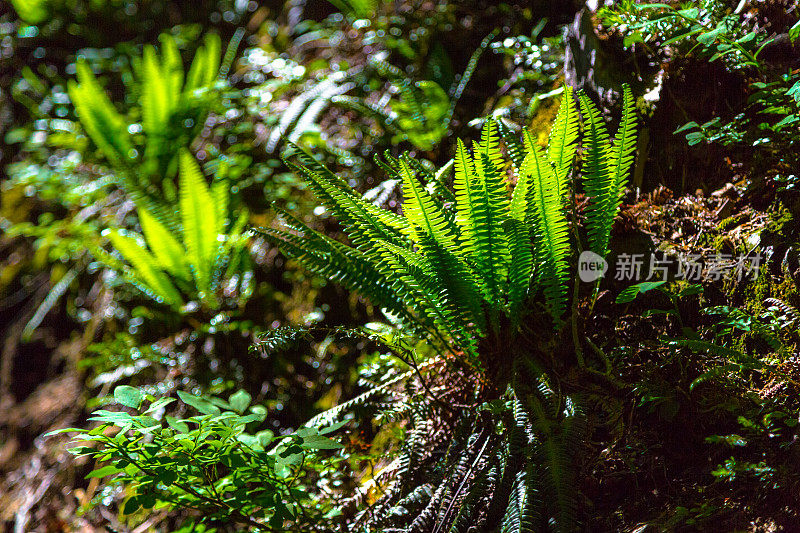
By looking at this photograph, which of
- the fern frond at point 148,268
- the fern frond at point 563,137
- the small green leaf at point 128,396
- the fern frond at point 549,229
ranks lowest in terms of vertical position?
the fern frond at point 148,268

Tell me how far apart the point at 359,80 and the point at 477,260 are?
5.39ft

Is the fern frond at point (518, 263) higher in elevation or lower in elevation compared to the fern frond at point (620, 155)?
lower

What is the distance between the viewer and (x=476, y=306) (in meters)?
1.30

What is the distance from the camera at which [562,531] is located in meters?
1.01

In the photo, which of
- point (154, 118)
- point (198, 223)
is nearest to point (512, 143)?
point (198, 223)

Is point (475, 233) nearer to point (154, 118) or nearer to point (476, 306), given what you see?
point (476, 306)

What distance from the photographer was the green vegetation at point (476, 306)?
1.14m

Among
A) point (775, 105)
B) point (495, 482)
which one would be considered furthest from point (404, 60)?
point (495, 482)

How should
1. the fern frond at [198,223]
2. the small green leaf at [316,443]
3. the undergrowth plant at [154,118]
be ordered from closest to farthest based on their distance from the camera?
the small green leaf at [316,443], the fern frond at [198,223], the undergrowth plant at [154,118]

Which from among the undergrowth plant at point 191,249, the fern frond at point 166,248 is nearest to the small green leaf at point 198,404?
the undergrowth plant at point 191,249

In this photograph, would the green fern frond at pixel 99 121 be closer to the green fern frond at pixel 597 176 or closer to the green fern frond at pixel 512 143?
the green fern frond at pixel 512 143

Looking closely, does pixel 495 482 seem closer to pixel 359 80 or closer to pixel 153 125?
pixel 359 80

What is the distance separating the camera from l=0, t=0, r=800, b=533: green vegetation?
1.14 metres

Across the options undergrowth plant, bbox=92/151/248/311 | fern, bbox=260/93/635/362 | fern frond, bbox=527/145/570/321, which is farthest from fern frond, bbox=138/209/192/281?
fern frond, bbox=527/145/570/321
